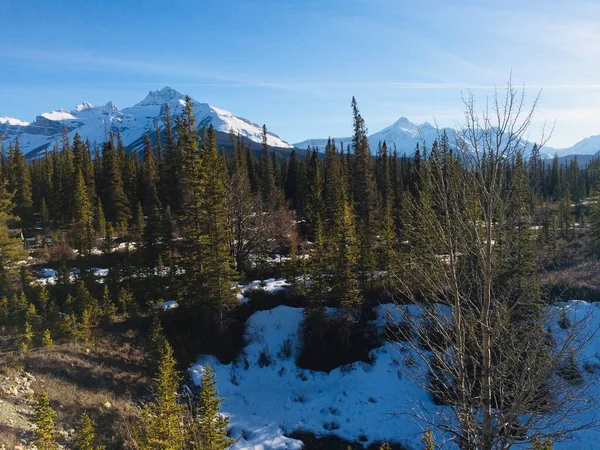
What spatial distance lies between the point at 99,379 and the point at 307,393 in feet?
35.7

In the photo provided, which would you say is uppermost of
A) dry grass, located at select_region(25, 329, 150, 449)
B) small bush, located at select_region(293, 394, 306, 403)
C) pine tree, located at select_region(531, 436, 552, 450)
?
pine tree, located at select_region(531, 436, 552, 450)

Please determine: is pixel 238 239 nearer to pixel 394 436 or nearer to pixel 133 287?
pixel 133 287

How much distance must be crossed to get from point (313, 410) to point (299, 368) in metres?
3.42

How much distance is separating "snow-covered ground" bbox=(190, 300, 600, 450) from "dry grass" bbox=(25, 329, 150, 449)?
3654 mm

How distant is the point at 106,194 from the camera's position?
45125mm

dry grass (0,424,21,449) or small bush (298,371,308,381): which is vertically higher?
dry grass (0,424,21,449)

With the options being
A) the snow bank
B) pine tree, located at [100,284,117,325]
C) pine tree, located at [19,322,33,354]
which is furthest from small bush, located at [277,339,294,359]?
pine tree, located at [19,322,33,354]

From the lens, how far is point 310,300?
23250 millimetres

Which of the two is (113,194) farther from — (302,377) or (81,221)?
(302,377)

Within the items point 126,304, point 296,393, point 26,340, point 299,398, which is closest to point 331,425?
point 299,398

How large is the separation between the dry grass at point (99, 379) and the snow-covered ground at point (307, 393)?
365 centimetres

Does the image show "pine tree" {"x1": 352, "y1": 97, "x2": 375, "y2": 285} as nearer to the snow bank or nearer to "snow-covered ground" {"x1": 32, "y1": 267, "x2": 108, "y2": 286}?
the snow bank

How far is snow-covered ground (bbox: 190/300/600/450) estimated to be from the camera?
59.1ft

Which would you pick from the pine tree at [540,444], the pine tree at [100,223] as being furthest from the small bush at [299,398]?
the pine tree at [100,223]
